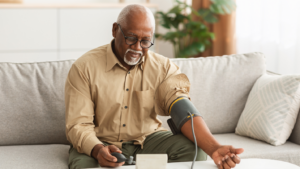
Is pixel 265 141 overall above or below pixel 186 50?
below

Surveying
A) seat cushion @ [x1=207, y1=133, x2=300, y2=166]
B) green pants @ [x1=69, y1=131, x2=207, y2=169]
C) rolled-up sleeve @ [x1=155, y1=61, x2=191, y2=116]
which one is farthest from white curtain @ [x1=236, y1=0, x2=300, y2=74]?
green pants @ [x1=69, y1=131, x2=207, y2=169]

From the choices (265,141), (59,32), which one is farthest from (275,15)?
(59,32)

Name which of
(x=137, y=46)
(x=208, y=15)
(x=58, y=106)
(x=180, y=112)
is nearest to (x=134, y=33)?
(x=137, y=46)

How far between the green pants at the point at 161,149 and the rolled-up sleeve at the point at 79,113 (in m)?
0.04

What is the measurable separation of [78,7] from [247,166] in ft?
9.53

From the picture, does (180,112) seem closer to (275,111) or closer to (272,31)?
(275,111)

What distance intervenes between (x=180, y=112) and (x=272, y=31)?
194 cm

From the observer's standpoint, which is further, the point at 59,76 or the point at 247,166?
the point at 59,76

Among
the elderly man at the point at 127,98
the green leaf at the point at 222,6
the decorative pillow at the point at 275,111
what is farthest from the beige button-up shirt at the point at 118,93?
the green leaf at the point at 222,6

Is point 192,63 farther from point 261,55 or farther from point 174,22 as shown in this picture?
point 174,22

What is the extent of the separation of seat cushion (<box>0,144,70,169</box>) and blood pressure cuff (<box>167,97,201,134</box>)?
20.6 inches

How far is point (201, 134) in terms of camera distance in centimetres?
129

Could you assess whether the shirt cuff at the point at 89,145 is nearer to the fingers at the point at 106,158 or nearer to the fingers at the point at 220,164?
the fingers at the point at 106,158

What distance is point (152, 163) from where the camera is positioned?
0.96 m
